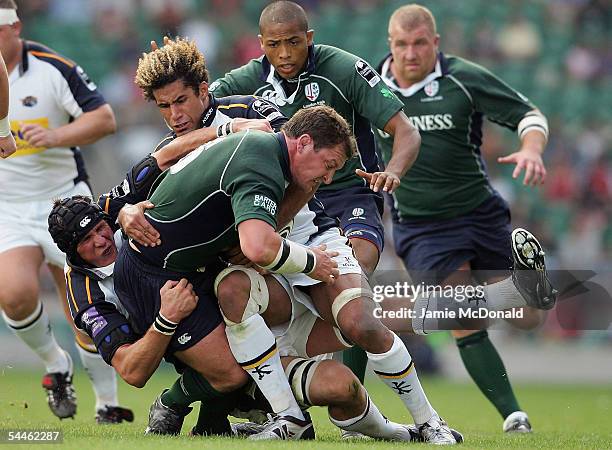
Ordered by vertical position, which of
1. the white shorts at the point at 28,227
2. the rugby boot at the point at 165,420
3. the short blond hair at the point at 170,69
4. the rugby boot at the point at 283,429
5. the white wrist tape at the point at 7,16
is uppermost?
the white wrist tape at the point at 7,16

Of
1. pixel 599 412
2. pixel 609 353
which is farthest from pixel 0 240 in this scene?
pixel 609 353

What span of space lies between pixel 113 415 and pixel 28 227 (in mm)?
1562

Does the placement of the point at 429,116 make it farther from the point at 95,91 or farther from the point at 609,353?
the point at 609,353

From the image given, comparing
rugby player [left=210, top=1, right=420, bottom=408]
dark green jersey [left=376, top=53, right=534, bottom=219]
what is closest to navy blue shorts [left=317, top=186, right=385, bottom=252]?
Answer: rugby player [left=210, top=1, right=420, bottom=408]

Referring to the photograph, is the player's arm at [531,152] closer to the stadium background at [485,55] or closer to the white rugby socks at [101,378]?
the white rugby socks at [101,378]

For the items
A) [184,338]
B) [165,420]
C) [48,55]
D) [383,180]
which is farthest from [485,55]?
[184,338]

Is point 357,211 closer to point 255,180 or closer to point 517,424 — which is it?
point 255,180

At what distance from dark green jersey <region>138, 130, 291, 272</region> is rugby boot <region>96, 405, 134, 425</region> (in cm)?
204

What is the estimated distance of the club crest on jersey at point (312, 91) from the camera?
728 centimetres

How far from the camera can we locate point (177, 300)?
6.01m

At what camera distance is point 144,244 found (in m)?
Answer: 6.10

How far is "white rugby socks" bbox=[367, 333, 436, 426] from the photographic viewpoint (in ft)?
20.0

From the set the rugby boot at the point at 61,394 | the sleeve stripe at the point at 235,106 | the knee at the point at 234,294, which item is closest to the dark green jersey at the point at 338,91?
the sleeve stripe at the point at 235,106

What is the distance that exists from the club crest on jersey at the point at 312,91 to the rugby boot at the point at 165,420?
2.26m
